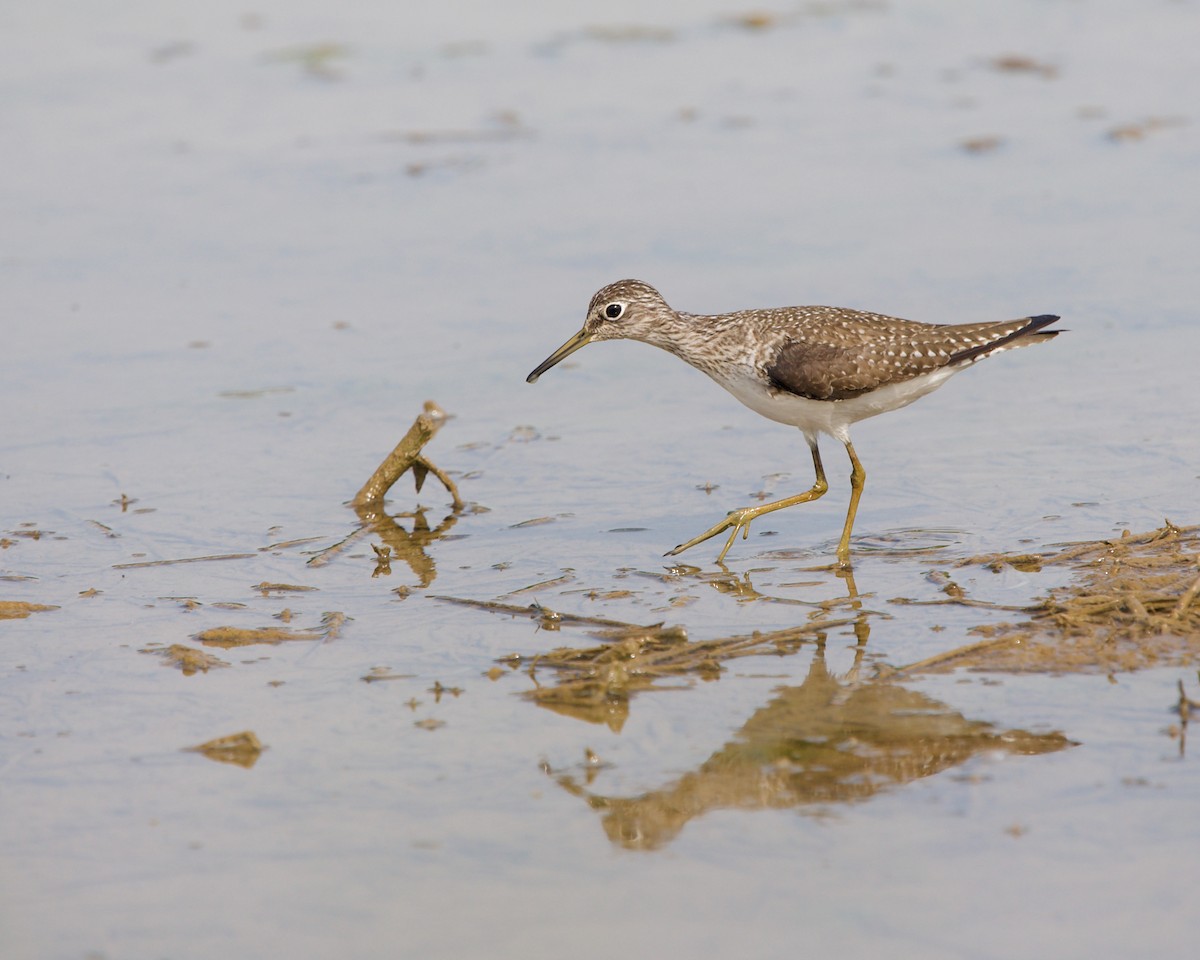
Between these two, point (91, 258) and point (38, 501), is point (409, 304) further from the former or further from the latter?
point (38, 501)

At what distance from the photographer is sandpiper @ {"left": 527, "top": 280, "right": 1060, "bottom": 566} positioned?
30.2 feet

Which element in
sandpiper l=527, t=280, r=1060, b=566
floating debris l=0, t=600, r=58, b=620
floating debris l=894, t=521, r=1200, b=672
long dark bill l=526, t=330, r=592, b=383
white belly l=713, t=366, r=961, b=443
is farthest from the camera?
long dark bill l=526, t=330, r=592, b=383

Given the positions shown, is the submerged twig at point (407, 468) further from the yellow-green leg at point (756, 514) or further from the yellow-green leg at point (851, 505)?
the yellow-green leg at point (851, 505)

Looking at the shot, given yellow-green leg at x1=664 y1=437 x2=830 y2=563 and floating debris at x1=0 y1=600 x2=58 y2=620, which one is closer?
floating debris at x1=0 y1=600 x2=58 y2=620

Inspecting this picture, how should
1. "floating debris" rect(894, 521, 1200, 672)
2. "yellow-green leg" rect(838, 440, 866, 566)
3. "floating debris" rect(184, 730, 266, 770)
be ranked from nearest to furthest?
"floating debris" rect(184, 730, 266, 770) → "floating debris" rect(894, 521, 1200, 672) → "yellow-green leg" rect(838, 440, 866, 566)

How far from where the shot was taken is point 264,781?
6.43 metres

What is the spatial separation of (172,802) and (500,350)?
653 cm

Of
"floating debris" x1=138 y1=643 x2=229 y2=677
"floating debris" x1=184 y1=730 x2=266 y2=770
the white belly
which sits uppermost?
the white belly

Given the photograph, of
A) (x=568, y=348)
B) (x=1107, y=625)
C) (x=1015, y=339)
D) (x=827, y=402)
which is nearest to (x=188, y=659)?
(x=568, y=348)

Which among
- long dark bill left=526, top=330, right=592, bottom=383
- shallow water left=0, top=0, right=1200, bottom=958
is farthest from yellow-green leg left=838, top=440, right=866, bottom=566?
long dark bill left=526, top=330, right=592, bottom=383

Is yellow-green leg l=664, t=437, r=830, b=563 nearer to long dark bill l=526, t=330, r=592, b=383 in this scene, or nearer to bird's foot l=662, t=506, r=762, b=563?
bird's foot l=662, t=506, r=762, b=563

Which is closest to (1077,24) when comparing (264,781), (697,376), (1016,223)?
(1016,223)

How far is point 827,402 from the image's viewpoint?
30.5 ft

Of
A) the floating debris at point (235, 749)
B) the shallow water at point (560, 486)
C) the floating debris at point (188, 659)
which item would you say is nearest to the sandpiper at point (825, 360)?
the shallow water at point (560, 486)
